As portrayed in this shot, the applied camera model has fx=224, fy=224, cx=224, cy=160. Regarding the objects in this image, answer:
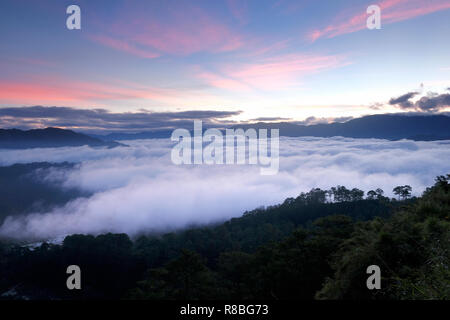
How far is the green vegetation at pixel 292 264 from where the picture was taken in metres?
5.48

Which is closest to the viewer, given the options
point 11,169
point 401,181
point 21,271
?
point 21,271

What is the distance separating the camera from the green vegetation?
18.0ft

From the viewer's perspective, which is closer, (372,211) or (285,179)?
(372,211)

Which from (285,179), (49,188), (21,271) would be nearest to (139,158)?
(49,188)

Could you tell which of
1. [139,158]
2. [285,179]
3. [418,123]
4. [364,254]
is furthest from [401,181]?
[139,158]

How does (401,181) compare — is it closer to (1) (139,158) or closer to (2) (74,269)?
(2) (74,269)

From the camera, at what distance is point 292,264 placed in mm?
11562

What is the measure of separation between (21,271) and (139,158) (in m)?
170

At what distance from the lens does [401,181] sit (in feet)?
293
